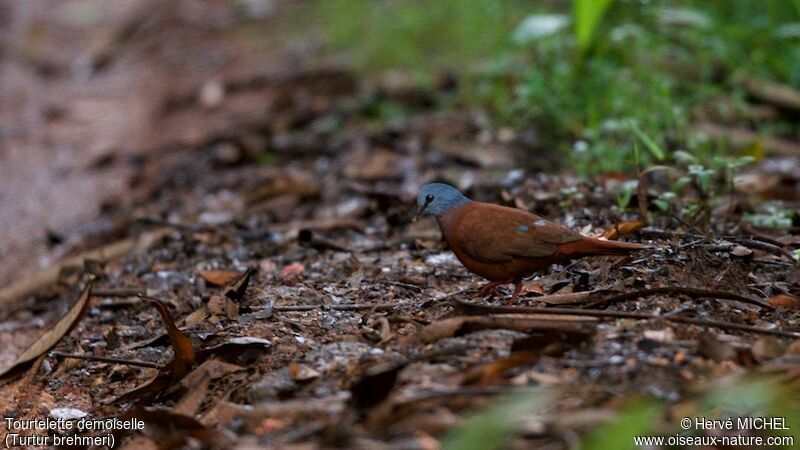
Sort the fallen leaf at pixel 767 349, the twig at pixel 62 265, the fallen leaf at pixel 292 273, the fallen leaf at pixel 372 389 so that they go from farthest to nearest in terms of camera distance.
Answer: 1. the twig at pixel 62 265
2. the fallen leaf at pixel 292 273
3. the fallen leaf at pixel 767 349
4. the fallen leaf at pixel 372 389

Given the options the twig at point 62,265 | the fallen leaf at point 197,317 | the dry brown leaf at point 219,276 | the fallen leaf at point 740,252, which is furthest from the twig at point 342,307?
the twig at point 62,265

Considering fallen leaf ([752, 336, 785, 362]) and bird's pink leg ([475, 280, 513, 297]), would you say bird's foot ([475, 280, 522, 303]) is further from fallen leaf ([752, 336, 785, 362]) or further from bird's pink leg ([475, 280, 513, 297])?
fallen leaf ([752, 336, 785, 362])

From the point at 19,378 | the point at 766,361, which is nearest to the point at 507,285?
A: the point at 766,361

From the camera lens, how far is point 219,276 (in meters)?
4.84

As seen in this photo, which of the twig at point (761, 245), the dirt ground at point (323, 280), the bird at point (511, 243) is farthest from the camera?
the twig at point (761, 245)

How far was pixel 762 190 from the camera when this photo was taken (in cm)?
561

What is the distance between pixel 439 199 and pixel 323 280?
77cm

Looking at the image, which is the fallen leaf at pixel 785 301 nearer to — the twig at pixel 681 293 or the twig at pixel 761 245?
the twig at pixel 681 293

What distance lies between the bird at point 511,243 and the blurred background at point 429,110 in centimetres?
105

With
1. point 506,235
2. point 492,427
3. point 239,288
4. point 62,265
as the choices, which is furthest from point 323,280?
point 492,427

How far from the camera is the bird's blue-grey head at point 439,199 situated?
4.04 metres

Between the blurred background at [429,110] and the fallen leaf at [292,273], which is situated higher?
the blurred background at [429,110]

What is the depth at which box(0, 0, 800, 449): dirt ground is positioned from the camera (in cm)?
298

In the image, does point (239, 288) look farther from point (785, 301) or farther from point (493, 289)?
point (785, 301)
